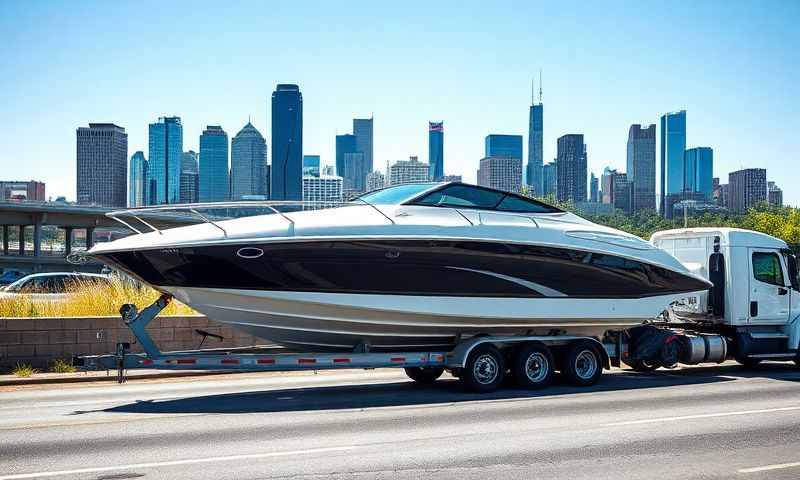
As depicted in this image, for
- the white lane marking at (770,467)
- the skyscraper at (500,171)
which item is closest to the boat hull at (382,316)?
the white lane marking at (770,467)

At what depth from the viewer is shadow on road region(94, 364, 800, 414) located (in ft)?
37.7

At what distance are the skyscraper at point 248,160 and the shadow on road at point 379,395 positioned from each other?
11835 cm

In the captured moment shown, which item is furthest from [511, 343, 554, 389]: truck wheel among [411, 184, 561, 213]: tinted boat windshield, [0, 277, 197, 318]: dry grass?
[0, 277, 197, 318]: dry grass

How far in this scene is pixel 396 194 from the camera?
44.9 feet

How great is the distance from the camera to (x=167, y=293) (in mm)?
12219

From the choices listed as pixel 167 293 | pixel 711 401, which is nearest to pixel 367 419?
pixel 167 293

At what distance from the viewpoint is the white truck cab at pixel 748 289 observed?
16.2m

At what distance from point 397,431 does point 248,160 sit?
14458cm

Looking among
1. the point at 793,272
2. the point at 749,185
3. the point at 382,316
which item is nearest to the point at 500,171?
the point at 749,185

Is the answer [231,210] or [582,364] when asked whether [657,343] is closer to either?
[582,364]

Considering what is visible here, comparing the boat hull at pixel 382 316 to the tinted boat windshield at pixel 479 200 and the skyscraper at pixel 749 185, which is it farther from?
the skyscraper at pixel 749 185

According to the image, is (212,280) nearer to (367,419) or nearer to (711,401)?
(367,419)

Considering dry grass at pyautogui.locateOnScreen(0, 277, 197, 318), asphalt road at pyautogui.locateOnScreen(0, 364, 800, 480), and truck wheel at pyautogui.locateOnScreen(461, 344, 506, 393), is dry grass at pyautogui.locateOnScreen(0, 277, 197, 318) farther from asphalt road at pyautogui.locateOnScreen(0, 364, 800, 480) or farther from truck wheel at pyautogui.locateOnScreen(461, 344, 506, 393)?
truck wheel at pyautogui.locateOnScreen(461, 344, 506, 393)

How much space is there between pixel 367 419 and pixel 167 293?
385 cm
